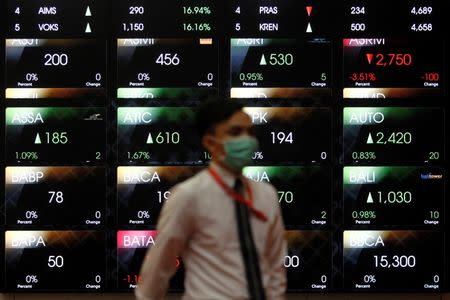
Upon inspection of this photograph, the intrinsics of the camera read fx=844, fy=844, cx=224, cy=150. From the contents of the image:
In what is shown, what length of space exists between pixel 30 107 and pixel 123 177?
66 cm

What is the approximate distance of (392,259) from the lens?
4.81 m

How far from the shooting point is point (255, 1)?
4.77 m

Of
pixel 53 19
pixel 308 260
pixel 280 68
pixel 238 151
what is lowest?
pixel 308 260

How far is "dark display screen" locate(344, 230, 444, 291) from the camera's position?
480cm

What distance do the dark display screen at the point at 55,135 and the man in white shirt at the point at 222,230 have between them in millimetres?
2147

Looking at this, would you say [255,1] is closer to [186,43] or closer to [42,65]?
[186,43]

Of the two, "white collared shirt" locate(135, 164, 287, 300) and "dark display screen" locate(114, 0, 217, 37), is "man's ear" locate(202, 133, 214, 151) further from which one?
"dark display screen" locate(114, 0, 217, 37)

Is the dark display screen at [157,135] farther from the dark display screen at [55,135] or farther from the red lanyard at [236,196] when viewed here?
the red lanyard at [236,196]

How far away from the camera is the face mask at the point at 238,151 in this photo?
8.56 feet

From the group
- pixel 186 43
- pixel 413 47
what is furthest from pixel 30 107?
pixel 413 47

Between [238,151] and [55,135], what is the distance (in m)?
2.39

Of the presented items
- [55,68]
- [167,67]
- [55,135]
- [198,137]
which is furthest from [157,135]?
[55,68]

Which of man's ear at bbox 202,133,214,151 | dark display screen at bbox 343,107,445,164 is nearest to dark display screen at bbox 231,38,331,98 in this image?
dark display screen at bbox 343,107,445,164

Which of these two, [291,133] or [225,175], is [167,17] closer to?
[291,133]
